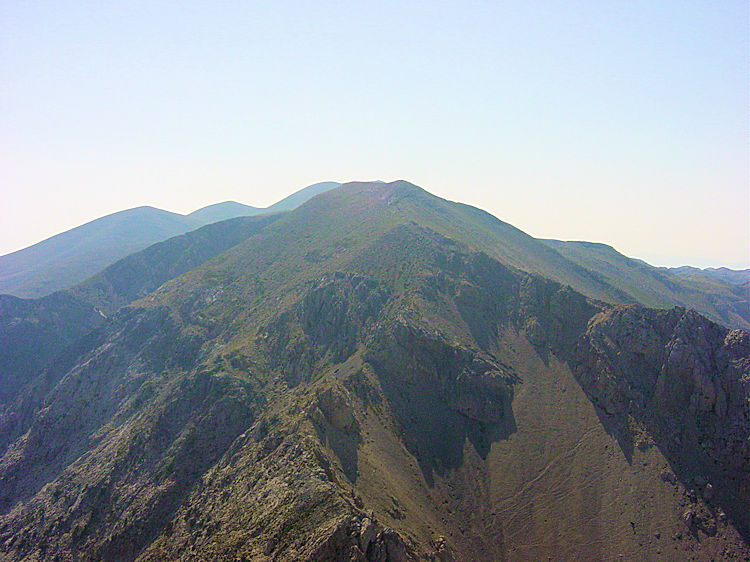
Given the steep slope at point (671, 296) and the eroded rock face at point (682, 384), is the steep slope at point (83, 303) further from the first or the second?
the steep slope at point (671, 296)

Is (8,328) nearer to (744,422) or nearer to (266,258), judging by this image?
(266,258)

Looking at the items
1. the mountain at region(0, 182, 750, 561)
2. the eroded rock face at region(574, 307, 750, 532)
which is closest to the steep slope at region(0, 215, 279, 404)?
the mountain at region(0, 182, 750, 561)

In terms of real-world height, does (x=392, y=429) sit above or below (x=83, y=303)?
below

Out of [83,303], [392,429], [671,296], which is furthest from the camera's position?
[671,296]

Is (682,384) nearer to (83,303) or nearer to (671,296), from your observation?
(671,296)

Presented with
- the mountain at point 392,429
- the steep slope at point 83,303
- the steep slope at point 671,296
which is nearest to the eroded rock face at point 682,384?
the mountain at point 392,429

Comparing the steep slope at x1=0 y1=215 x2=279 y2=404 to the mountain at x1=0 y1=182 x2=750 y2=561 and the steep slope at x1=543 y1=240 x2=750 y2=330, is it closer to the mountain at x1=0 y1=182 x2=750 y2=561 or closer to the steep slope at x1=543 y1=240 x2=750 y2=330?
the mountain at x1=0 y1=182 x2=750 y2=561

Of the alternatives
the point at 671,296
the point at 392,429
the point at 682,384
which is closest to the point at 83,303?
the point at 392,429
